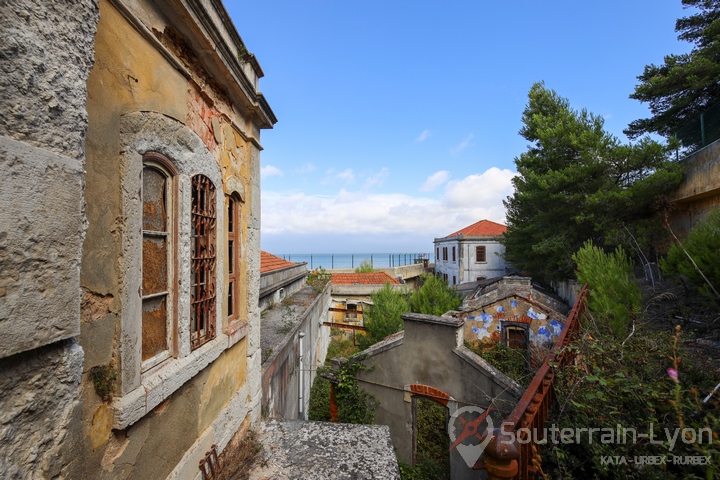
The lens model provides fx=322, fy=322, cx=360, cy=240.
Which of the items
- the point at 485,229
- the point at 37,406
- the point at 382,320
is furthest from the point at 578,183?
the point at 485,229

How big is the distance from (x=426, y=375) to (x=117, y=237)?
6.18 meters

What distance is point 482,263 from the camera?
2838cm

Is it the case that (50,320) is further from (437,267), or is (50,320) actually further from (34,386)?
(437,267)

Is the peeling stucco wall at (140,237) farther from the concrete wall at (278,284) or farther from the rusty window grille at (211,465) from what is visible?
the concrete wall at (278,284)

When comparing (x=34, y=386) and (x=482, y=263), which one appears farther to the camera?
(x=482, y=263)

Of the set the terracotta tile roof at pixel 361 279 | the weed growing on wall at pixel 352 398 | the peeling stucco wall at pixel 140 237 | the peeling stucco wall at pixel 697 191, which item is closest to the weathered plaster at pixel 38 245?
the peeling stucco wall at pixel 140 237

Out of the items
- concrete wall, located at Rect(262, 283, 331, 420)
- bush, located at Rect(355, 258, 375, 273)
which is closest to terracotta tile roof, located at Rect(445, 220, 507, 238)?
bush, located at Rect(355, 258, 375, 273)

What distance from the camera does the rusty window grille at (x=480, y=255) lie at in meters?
28.4

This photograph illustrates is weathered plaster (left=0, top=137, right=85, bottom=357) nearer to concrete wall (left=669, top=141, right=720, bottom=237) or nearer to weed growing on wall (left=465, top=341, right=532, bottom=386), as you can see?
weed growing on wall (left=465, top=341, right=532, bottom=386)

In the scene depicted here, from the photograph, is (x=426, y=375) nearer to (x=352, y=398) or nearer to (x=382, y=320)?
(x=352, y=398)

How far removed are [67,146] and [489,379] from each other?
6.56 meters

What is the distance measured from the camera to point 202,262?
8.66 ft

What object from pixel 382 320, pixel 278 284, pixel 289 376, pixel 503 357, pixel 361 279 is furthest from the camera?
pixel 361 279

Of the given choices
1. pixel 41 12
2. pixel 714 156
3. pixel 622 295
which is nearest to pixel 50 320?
pixel 41 12
